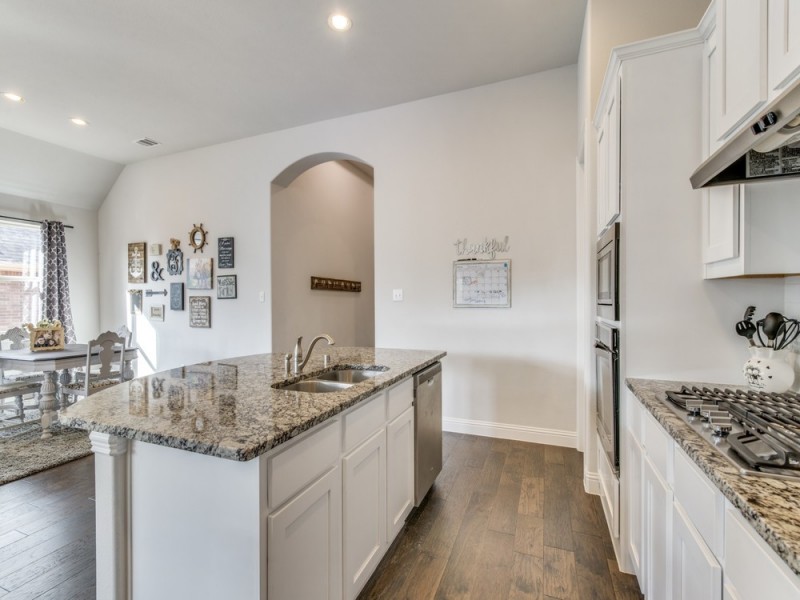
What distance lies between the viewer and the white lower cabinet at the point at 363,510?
4.57 ft

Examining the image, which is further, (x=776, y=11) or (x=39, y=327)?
(x=39, y=327)

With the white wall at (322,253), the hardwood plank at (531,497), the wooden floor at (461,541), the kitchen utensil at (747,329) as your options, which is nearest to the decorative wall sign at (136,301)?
the white wall at (322,253)

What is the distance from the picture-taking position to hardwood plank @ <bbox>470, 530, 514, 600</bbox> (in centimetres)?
157

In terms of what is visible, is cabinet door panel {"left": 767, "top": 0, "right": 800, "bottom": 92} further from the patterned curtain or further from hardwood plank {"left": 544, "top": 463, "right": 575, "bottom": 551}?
the patterned curtain

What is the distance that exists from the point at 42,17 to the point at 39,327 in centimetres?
259

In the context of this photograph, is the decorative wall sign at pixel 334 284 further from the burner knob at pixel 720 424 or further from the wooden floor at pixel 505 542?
the burner knob at pixel 720 424

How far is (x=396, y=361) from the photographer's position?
2.18m

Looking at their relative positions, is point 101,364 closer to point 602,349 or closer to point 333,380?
point 333,380

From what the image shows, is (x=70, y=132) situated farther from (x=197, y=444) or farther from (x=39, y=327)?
(x=197, y=444)

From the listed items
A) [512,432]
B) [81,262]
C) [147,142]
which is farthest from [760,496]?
[81,262]

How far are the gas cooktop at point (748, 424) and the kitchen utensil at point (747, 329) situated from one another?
22 cm

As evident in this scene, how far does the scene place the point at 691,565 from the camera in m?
0.96

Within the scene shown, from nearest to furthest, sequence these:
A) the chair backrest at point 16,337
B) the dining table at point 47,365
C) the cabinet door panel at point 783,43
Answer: the cabinet door panel at point 783,43 < the dining table at point 47,365 < the chair backrest at point 16,337

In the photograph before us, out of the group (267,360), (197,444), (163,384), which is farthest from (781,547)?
(267,360)
